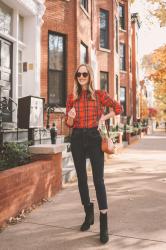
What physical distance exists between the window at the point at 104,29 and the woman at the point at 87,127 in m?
16.8

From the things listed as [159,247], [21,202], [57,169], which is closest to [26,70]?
[57,169]

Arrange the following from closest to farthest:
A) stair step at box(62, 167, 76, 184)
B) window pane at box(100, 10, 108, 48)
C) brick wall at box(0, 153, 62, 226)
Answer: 1. brick wall at box(0, 153, 62, 226)
2. stair step at box(62, 167, 76, 184)
3. window pane at box(100, 10, 108, 48)

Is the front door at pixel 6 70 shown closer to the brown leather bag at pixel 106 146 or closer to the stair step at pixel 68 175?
the stair step at pixel 68 175

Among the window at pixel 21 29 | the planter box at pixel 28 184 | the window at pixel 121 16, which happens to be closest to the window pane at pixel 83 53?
the window at pixel 21 29

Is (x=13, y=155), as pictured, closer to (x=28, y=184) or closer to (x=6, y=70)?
(x=28, y=184)

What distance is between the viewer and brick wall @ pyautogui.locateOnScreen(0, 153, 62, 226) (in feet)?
14.9

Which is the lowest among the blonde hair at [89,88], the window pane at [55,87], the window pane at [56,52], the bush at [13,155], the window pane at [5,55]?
the bush at [13,155]

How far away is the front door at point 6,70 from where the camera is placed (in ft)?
30.5

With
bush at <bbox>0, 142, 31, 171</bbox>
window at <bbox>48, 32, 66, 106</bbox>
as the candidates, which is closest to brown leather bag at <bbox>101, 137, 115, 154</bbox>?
bush at <bbox>0, 142, 31, 171</bbox>

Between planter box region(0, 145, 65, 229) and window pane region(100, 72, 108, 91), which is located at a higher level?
window pane region(100, 72, 108, 91)

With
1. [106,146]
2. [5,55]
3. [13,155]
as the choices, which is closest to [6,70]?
[5,55]

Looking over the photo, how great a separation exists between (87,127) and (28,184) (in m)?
1.60

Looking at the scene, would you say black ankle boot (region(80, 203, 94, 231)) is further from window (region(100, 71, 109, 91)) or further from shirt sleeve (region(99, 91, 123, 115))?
window (region(100, 71, 109, 91))

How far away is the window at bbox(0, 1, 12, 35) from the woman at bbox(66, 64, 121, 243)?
5.72 metres
